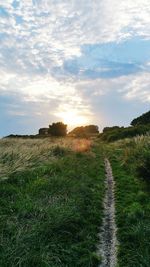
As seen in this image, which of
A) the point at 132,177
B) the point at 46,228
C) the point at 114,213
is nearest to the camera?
the point at 46,228

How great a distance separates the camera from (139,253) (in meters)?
9.80

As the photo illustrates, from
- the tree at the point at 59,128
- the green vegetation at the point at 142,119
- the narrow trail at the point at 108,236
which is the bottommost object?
the narrow trail at the point at 108,236

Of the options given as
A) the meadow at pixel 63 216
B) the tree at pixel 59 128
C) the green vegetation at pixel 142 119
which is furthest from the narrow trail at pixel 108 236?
the green vegetation at pixel 142 119

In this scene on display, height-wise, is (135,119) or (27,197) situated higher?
(135,119)

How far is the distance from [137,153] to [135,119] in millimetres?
57008

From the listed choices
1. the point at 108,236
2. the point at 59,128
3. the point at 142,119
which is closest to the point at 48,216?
the point at 108,236

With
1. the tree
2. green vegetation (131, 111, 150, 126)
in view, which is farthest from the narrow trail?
green vegetation (131, 111, 150, 126)

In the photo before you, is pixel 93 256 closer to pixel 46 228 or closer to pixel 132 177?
pixel 46 228

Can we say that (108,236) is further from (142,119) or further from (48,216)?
(142,119)

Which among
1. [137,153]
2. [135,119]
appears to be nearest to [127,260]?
[137,153]

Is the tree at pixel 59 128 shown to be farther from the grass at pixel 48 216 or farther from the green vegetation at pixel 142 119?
the grass at pixel 48 216

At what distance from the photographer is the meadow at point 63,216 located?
9.55 m

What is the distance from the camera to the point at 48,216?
39.5 ft

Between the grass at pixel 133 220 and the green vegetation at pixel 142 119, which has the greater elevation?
the green vegetation at pixel 142 119
